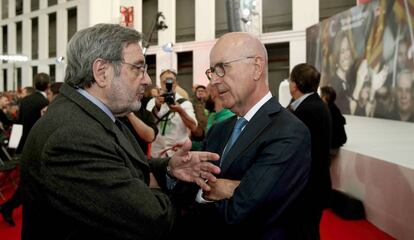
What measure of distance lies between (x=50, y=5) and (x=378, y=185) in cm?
2015

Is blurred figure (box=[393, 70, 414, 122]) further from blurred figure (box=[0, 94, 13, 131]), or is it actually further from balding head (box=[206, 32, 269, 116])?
blurred figure (box=[0, 94, 13, 131])

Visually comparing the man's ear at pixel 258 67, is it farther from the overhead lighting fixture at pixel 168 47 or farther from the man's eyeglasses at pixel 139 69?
the overhead lighting fixture at pixel 168 47

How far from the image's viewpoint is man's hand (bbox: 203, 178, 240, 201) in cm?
154

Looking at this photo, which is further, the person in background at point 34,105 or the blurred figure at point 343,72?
the blurred figure at point 343,72

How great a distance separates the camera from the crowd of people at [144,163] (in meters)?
1.25

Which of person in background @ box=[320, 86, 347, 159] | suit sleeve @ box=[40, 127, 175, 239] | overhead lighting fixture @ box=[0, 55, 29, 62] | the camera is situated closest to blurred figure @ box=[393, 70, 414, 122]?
person in background @ box=[320, 86, 347, 159]

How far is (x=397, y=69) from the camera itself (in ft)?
18.4

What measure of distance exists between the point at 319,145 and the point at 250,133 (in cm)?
136

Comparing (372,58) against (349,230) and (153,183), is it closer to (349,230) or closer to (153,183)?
(349,230)

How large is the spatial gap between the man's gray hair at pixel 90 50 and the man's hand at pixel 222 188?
0.60m

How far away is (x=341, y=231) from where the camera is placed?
3949mm

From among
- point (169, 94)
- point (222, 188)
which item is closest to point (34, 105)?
point (169, 94)

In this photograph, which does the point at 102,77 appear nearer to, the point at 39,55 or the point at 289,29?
the point at 289,29

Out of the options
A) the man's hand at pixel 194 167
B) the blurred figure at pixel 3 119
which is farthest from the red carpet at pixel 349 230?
the blurred figure at pixel 3 119
